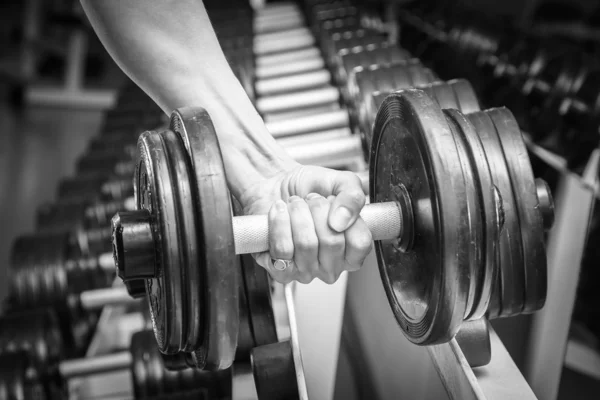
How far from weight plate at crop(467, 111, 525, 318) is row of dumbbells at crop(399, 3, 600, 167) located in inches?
49.3

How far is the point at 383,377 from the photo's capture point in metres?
1.27

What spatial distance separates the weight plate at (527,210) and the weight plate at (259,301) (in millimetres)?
426

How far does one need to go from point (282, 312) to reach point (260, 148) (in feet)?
1.36

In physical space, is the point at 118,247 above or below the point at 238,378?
above

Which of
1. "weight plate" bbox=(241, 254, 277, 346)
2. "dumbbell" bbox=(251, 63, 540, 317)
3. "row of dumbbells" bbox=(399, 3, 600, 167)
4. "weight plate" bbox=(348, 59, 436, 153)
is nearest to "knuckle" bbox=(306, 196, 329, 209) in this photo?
"weight plate" bbox=(241, 254, 277, 346)

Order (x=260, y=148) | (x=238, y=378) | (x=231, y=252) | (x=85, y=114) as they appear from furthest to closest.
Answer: (x=85, y=114) → (x=238, y=378) → (x=260, y=148) → (x=231, y=252)

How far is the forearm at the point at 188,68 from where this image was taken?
0.90 metres

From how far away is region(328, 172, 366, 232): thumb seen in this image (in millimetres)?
766

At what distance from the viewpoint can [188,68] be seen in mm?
924

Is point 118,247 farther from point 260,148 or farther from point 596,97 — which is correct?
point 596,97

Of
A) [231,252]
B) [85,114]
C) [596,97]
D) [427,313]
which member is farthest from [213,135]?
[85,114]

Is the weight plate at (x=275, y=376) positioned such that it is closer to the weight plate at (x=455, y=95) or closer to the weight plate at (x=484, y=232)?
the weight plate at (x=484, y=232)

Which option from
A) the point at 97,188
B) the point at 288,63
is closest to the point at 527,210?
the point at 97,188

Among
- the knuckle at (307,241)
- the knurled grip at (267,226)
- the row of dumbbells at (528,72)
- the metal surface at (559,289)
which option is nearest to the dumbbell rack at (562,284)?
the metal surface at (559,289)
